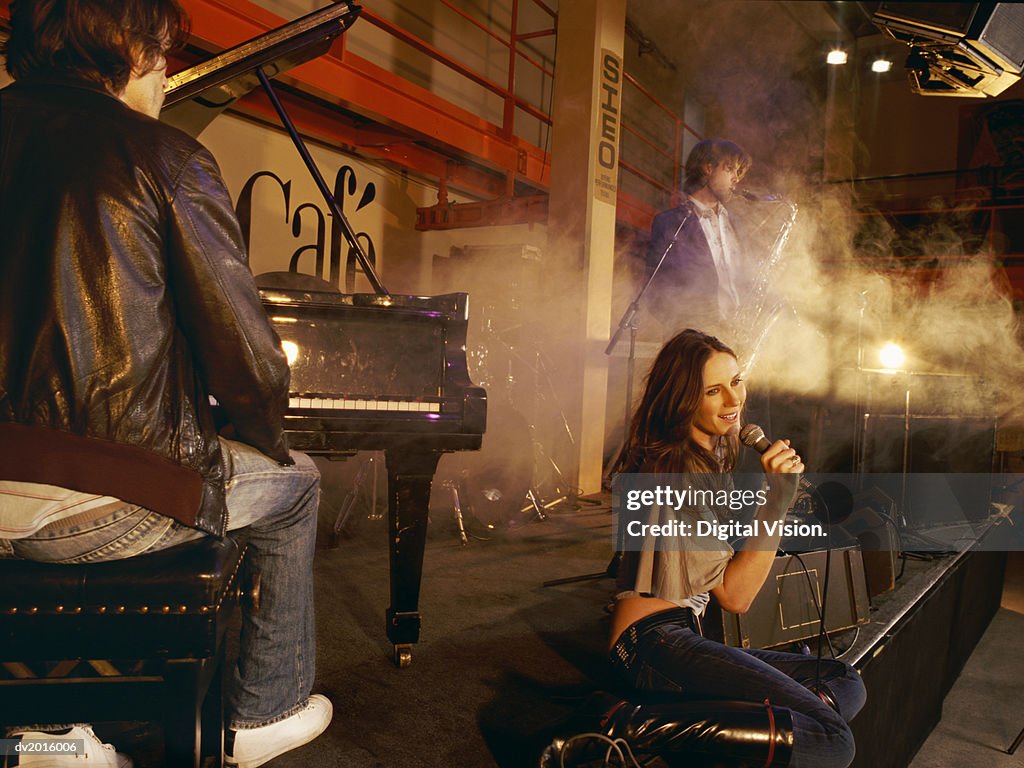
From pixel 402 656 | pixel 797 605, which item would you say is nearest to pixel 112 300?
pixel 402 656

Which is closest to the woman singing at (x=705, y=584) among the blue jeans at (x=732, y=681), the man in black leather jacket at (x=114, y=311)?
the blue jeans at (x=732, y=681)

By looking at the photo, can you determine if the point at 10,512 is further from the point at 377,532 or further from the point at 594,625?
the point at 377,532

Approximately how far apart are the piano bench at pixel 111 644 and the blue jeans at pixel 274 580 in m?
0.23

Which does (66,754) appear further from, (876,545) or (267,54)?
(876,545)

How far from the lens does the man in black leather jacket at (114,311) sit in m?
1.31

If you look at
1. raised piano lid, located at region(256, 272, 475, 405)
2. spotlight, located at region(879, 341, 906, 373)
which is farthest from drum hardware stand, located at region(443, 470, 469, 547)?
spotlight, located at region(879, 341, 906, 373)

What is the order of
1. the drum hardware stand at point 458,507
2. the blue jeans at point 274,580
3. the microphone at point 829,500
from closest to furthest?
the blue jeans at point 274,580 → the microphone at point 829,500 → the drum hardware stand at point 458,507

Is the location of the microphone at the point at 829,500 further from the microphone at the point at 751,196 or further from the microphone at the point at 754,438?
the microphone at the point at 751,196

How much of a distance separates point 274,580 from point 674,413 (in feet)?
3.59

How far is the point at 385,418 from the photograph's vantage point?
225cm

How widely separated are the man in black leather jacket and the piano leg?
28.6 inches

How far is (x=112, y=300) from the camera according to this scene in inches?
52.9

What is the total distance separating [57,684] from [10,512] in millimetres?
328

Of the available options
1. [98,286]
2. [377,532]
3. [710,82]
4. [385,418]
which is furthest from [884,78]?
[98,286]
